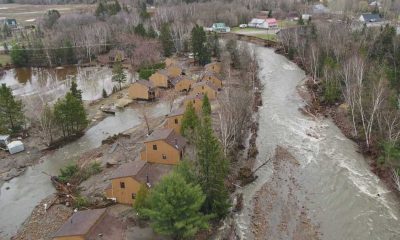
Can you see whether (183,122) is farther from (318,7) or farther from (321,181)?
(318,7)

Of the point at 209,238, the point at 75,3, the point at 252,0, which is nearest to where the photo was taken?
the point at 209,238

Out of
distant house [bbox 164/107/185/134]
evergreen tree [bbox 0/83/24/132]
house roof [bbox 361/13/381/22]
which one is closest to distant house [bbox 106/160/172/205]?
distant house [bbox 164/107/185/134]

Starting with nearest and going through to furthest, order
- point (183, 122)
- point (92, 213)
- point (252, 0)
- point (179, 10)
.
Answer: point (92, 213), point (183, 122), point (179, 10), point (252, 0)

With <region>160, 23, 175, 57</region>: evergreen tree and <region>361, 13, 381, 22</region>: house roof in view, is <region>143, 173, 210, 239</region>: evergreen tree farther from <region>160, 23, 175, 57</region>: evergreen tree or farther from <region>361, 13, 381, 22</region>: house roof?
<region>361, 13, 381, 22</region>: house roof

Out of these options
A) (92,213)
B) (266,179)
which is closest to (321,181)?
(266,179)

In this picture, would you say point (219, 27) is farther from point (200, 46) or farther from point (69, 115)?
point (69, 115)

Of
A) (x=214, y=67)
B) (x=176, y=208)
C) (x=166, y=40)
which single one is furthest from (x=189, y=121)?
(x=166, y=40)

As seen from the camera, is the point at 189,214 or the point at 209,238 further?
the point at 209,238

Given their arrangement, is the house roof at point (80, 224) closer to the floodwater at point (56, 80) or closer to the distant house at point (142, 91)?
the distant house at point (142, 91)
